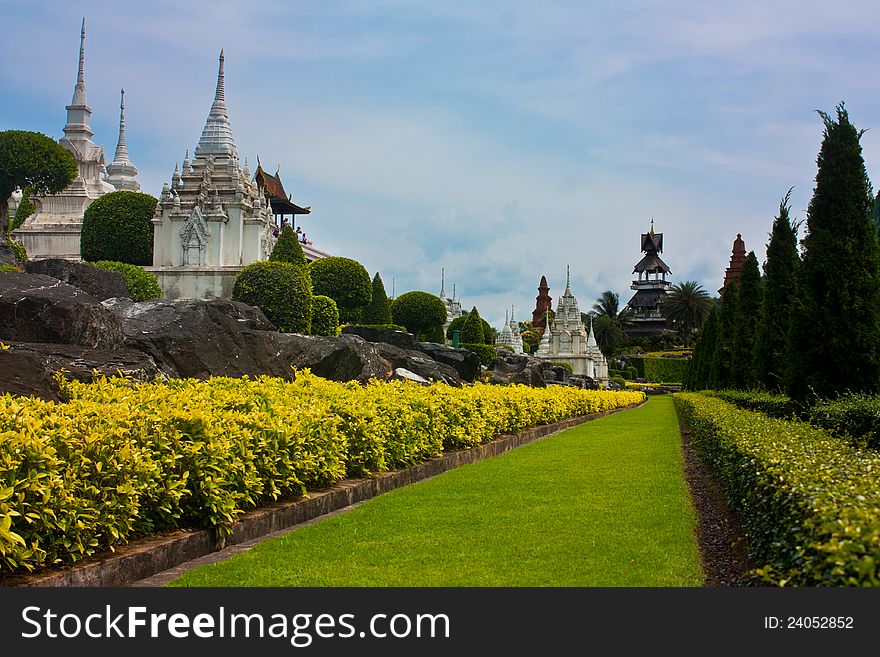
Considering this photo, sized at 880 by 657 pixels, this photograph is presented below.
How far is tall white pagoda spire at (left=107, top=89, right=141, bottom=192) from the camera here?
5600 cm

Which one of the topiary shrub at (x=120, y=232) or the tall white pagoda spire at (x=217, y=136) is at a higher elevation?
the tall white pagoda spire at (x=217, y=136)

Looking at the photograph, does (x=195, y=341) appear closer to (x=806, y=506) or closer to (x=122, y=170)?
(x=806, y=506)

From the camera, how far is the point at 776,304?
1862 centimetres

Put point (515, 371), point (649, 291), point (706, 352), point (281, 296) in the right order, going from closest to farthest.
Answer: point (281, 296), point (515, 371), point (706, 352), point (649, 291)

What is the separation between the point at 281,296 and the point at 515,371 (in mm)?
12519

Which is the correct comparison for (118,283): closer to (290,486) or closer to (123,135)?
(290,486)

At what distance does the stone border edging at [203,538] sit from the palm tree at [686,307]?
74332 mm

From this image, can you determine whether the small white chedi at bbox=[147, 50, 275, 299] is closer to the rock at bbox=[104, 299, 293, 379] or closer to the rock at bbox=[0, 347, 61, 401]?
the rock at bbox=[104, 299, 293, 379]

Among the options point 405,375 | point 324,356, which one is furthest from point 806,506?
point 405,375

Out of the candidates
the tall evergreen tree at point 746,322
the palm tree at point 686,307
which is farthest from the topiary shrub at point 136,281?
the palm tree at point 686,307

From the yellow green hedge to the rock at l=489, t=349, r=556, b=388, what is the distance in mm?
19365

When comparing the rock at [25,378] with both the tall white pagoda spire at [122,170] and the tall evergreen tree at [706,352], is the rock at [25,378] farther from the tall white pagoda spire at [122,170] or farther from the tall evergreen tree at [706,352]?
the tall white pagoda spire at [122,170]

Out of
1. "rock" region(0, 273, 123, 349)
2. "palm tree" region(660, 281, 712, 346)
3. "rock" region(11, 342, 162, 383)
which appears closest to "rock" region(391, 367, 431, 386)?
"rock" region(0, 273, 123, 349)

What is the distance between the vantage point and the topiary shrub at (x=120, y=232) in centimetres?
3888
